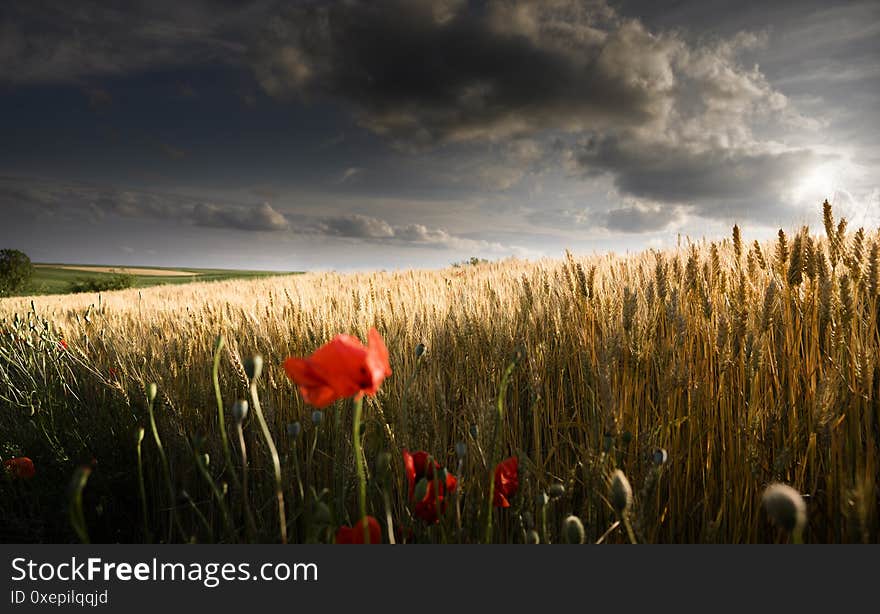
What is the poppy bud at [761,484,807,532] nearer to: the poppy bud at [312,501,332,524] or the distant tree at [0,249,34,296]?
the poppy bud at [312,501,332,524]

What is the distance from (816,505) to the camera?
126cm

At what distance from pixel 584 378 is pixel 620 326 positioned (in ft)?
0.98

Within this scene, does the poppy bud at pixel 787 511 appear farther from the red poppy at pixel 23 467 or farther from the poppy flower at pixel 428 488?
the red poppy at pixel 23 467

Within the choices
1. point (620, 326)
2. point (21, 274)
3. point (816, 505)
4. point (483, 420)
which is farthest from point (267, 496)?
point (21, 274)

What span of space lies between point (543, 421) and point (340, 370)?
1273 millimetres

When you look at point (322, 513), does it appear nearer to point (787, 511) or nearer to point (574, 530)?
point (574, 530)

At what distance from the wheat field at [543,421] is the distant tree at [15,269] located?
4764 cm

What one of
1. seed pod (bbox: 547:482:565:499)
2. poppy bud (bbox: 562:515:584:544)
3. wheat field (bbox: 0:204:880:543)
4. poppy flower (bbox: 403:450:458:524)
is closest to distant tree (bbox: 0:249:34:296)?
wheat field (bbox: 0:204:880:543)

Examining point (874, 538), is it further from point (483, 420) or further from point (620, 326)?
point (483, 420)

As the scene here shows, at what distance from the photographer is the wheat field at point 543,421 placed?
3.88 feet

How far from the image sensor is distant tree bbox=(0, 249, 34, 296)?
38.4 meters

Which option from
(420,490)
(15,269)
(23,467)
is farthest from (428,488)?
(15,269)

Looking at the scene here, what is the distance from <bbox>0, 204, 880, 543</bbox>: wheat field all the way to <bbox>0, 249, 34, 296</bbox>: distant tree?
47.6 m

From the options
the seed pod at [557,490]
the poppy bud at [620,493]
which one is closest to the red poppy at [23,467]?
the seed pod at [557,490]
